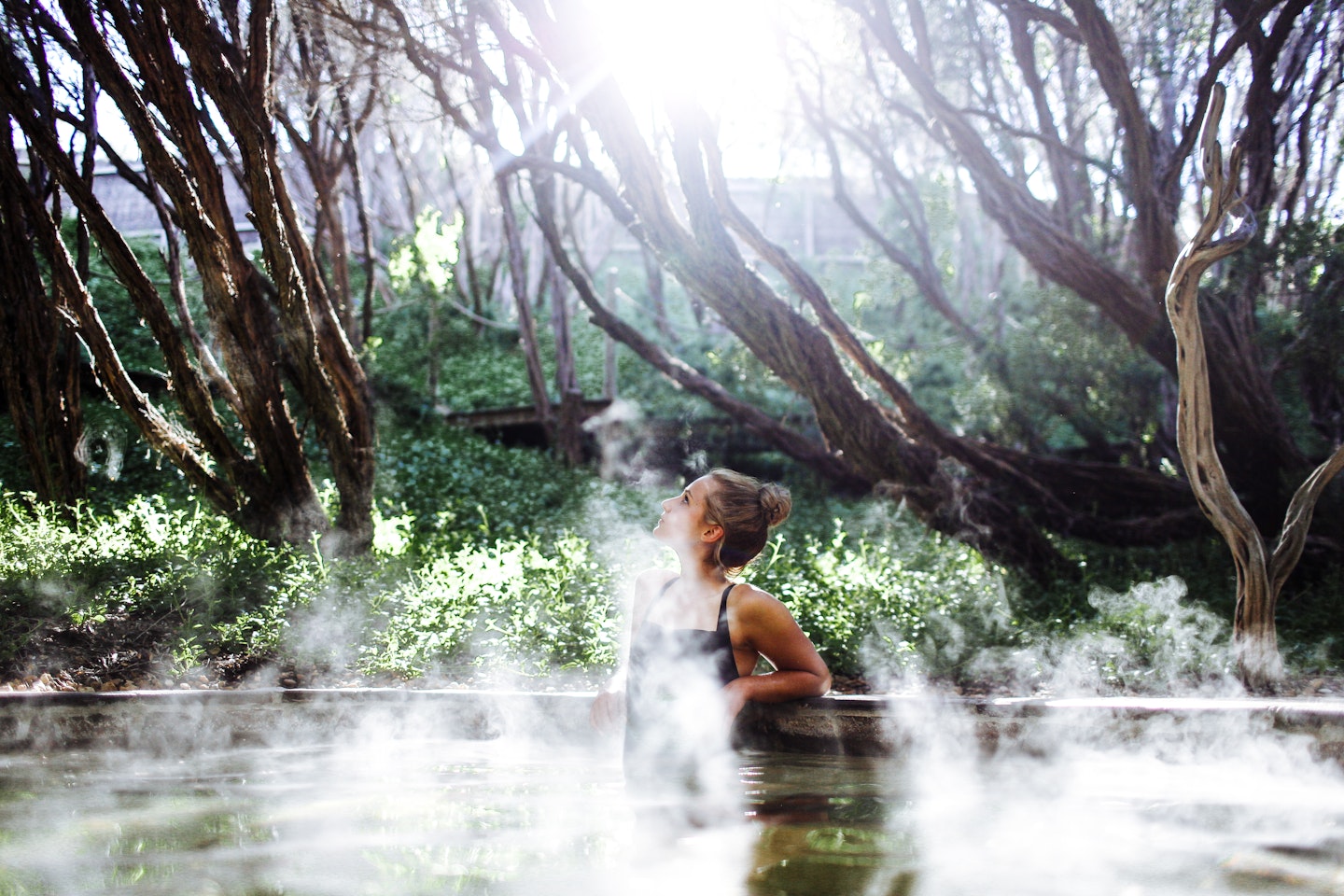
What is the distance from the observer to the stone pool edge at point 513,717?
282 cm

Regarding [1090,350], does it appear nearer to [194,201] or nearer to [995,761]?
[995,761]

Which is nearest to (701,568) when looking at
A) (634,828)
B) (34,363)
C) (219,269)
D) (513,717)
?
(634,828)

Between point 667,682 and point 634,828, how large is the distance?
43cm

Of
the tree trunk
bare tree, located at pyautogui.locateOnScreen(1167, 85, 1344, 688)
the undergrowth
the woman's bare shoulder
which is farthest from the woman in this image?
the tree trunk

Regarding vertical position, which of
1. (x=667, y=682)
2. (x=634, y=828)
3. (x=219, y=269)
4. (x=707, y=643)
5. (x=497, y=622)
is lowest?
(x=634, y=828)

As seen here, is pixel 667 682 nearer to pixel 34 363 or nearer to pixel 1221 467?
pixel 1221 467

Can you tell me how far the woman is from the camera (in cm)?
276

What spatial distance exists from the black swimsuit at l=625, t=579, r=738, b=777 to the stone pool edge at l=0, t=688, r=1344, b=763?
0.88ft

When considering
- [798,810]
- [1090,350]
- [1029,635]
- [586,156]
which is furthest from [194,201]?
[1090,350]

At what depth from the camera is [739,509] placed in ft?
9.18

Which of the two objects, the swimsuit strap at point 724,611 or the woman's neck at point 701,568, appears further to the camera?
the woman's neck at point 701,568

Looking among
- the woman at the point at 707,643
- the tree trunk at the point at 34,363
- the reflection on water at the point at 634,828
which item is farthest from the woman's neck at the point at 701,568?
the tree trunk at the point at 34,363

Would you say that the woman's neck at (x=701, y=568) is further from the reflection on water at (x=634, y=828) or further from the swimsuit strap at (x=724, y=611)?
the reflection on water at (x=634, y=828)

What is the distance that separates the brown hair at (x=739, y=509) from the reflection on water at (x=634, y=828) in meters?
0.67
